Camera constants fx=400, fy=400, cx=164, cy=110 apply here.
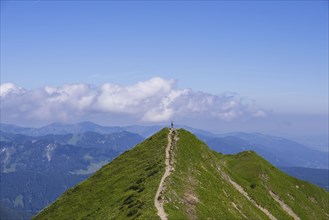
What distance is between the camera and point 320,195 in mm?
182125

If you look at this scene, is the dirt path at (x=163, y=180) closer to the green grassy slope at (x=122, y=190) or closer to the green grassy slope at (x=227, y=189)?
the green grassy slope at (x=122, y=190)

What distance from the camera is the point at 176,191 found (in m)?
79.1

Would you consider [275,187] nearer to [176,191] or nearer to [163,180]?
[163,180]

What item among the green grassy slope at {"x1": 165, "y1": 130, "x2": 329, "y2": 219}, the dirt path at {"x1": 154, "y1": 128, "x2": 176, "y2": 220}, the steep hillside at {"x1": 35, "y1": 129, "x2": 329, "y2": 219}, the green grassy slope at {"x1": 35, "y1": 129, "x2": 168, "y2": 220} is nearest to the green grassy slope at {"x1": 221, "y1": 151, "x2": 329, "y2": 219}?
the green grassy slope at {"x1": 165, "y1": 130, "x2": 329, "y2": 219}

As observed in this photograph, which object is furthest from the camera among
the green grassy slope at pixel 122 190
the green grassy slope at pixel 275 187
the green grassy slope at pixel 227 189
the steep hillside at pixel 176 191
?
the green grassy slope at pixel 275 187

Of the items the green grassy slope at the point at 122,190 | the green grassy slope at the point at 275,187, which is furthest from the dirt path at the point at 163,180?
the green grassy slope at the point at 275,187

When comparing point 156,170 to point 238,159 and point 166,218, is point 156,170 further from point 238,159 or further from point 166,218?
point 238,159

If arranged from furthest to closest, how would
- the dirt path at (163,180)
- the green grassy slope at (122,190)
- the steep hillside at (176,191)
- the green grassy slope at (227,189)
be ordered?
the green grassy slope at (227,189) → the green grassy slope at (122,190) → the steep hillside at (176,191) → the dirt path at (163,180)

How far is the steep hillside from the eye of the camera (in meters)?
74.2

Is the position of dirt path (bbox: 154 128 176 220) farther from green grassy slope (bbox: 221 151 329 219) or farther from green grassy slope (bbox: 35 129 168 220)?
green grassy slope (bbox: 221 151 329 219)

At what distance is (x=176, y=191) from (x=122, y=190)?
879 inches

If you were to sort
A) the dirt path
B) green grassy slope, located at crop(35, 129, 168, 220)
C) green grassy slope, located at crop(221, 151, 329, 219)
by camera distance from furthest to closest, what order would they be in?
green grassy slope, located at crop(221, 151, 329, 219), green grassy slope, located at crop(35, 129, 168, 220), the dirt path

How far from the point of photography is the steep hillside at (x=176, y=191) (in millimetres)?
74206

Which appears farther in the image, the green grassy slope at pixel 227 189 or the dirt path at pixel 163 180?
the green grassy slope at pixel 227 189
